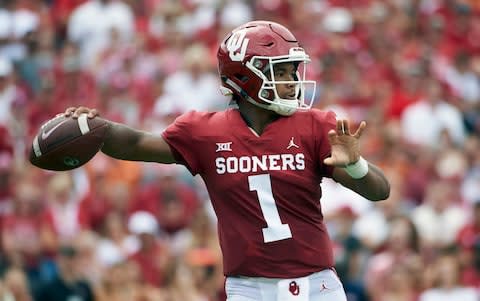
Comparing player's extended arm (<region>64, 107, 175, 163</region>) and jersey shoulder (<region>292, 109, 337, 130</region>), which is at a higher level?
jersey shoulder (<region>292, 109, 337, 130</region>)

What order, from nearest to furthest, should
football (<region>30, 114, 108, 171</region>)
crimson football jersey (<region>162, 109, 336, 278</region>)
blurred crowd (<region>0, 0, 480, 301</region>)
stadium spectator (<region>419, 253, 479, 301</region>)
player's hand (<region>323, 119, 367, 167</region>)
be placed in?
player's hand (<region>323, 119, 367, 167</region>), crimson football jersey (<region>162, 109, 336, 278</region>), football (<region>30, 114, 108, 171</region>), stadium spectator (<region>419, 253, 479, 301</region>), blurred crowd (<region>0, 0, 480, 301</region>)

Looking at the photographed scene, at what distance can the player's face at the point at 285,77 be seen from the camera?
229 inches

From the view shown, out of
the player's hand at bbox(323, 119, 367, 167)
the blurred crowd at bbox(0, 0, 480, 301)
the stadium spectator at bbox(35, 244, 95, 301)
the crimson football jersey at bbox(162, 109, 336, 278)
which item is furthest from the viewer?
the blurred crowd at bbox(0, 0, 480, 301)

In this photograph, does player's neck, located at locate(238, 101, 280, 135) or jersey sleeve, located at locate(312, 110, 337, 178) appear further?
player's neck, located at locate(238, 101, 280, 135)

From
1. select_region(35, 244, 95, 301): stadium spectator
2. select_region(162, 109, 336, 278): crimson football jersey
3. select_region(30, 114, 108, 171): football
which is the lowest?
select_region(35, 244, 95, 301): stadium spectator

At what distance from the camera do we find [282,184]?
5.77 metres

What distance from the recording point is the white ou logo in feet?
19.3

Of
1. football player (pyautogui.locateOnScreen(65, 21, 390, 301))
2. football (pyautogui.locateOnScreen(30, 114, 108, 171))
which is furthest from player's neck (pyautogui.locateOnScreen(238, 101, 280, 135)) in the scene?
football (pyautogui.locateOnScreen(30, 114, 108, 171))

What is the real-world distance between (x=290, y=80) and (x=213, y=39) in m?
8.59

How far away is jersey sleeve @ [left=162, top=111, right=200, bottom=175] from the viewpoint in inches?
232

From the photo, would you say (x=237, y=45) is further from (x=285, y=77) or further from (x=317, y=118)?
(x=317, y=118)

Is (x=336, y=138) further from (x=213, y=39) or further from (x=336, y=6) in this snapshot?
(x=336, y=6)

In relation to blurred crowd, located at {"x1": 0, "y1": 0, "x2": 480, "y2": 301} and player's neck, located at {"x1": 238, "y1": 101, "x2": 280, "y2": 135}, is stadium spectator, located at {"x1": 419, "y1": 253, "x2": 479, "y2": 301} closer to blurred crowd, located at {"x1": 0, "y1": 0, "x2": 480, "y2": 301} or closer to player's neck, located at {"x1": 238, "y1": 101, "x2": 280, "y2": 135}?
blurred crowd, located at {"x1": 0, "y1": 0, "x2": 480, "y2": 301}

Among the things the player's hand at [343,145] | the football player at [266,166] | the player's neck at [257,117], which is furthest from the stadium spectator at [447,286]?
the player's hand at [343,145]
